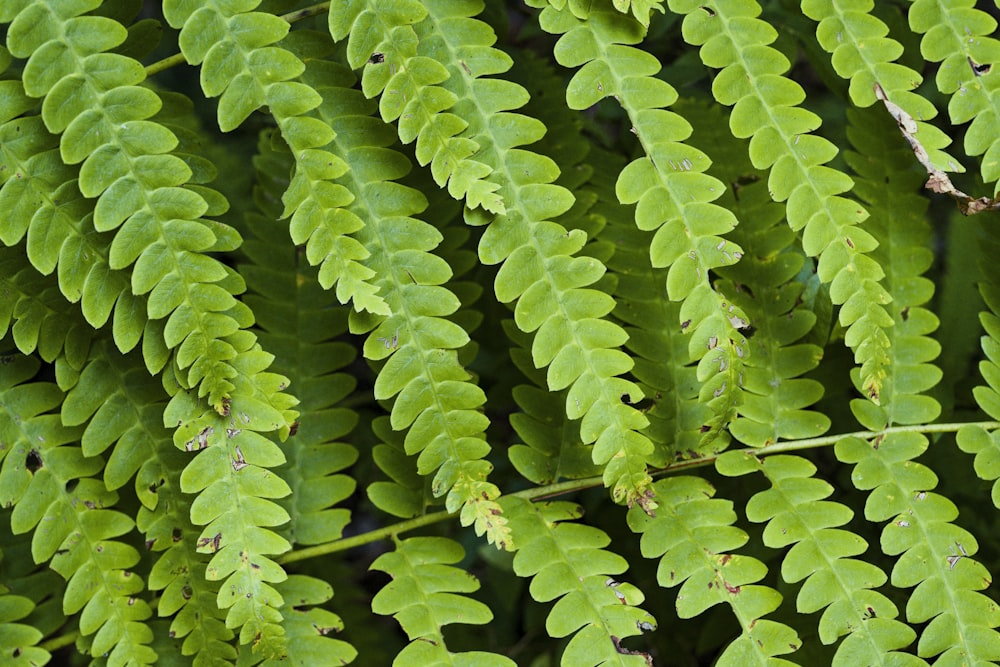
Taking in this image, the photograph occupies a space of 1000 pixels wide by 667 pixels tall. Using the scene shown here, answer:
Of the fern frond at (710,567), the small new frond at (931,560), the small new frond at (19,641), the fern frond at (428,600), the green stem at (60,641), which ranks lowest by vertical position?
the small new frond at (931,560)

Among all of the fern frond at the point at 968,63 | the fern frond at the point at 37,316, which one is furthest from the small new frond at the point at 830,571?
the fern frond at the point at 37,316

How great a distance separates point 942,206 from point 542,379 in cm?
215

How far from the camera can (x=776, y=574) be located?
1.88 m

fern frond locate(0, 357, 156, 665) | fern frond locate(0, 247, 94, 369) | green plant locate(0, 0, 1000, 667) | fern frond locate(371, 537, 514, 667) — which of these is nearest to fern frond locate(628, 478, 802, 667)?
green plant locate(0, 0, 1000, 667)

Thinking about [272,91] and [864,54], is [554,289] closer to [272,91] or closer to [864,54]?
[272,91]

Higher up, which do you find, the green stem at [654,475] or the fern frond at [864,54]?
the fern frond at [864,54]

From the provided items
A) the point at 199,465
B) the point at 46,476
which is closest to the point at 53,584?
the point at 46,476

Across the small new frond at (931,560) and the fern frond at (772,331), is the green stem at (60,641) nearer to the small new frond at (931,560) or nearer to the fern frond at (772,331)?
the fern frond at (772,331)

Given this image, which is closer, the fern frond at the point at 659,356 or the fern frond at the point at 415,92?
the fern frond at the point at 415,92

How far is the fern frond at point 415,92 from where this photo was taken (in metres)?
1.29

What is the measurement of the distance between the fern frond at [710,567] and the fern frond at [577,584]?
0.23ft

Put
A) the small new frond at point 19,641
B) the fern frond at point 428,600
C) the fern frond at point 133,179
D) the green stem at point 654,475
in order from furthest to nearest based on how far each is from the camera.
Answer: the green stem at point 654,475 < the small new frond at point 19,641 < the fern frond at point 428,600 < the fern frond at point 133,179

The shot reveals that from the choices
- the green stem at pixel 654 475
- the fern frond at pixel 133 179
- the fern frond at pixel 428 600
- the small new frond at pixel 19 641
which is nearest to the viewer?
the fern frond at pixel 133 179

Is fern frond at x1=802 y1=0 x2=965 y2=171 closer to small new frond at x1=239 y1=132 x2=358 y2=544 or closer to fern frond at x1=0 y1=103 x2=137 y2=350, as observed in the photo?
small new frond at x1=239 y1=132 x2=358 y2=544
